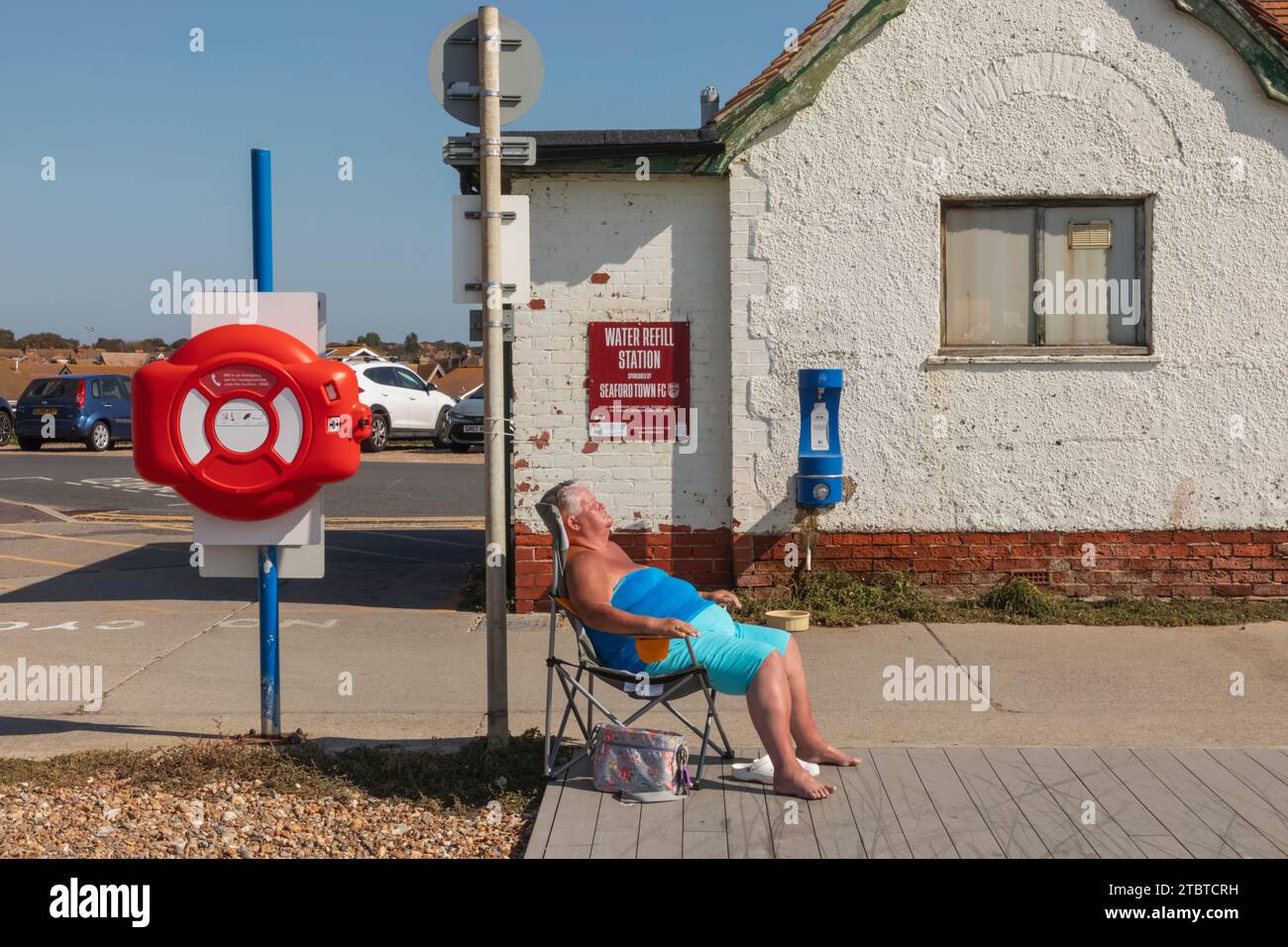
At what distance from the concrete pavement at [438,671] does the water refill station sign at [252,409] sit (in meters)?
1.31

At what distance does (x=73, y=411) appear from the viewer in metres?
27.6

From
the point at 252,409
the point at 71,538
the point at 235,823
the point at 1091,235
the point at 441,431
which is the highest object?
the point at 1091,235

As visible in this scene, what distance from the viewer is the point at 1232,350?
32.0ft

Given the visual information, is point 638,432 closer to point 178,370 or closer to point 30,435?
point 178,370

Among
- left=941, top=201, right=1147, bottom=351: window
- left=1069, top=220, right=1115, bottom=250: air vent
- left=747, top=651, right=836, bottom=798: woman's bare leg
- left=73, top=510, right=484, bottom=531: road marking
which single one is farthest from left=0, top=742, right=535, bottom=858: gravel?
left=73, top=510, right=484, bottom=531: road marking

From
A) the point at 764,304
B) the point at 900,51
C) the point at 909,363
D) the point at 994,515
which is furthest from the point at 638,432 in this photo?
the point at 900,51

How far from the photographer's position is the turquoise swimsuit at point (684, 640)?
546 centimetres

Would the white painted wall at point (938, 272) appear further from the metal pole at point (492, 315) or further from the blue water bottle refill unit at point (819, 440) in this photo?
the metal pole at point (492, 315)

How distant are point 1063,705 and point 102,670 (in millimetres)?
5419

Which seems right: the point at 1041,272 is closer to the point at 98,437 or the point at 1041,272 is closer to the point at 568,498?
the point at 568,498

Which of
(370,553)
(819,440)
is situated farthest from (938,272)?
(370,553)

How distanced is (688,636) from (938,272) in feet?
17.1

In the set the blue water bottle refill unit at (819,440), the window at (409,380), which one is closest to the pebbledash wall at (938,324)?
the blue water bottle refill unit at (819,440)

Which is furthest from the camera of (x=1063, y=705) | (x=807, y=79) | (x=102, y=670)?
(x=807, y=79)
